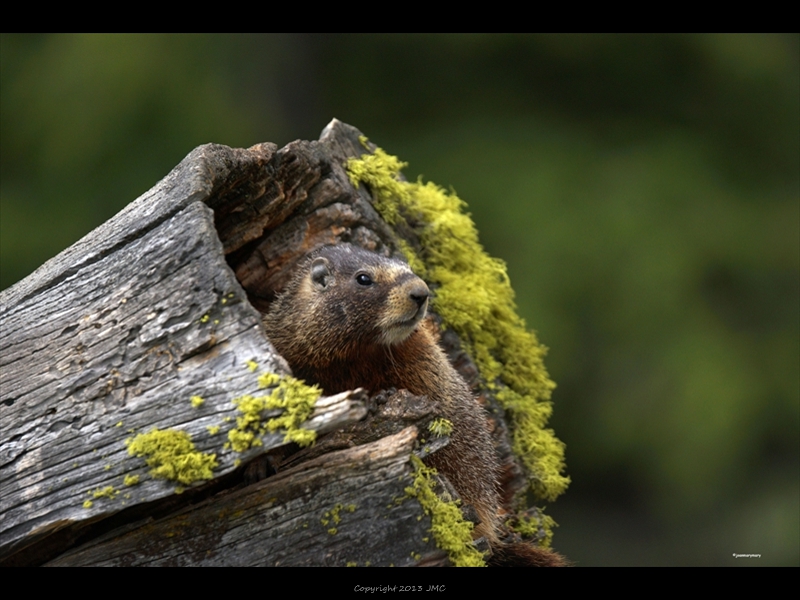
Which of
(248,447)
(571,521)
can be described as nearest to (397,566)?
(248,447)

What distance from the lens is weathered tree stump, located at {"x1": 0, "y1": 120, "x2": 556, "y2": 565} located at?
3.00m

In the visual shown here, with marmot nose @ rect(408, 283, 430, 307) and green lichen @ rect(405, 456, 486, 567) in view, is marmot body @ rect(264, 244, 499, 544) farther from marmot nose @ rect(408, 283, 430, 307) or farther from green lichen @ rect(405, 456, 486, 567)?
green lichen @ rect(405, 456, 486, 567)

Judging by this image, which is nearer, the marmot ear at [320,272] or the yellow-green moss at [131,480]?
the yellow-green moss at [131,480]

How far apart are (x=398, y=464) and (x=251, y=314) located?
31.2 inches

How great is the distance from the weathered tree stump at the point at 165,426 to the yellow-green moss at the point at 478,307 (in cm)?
156

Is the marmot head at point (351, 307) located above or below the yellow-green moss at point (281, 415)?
above

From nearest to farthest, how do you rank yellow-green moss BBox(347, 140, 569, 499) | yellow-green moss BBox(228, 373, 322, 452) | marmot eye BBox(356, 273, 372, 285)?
1. yellow-green moss BBox(228, 373, 322, 452)
2. marmot eye BBox(356, 273, 372, 285)
3. yellow-green moss BBox(347, 140, 569, 499)

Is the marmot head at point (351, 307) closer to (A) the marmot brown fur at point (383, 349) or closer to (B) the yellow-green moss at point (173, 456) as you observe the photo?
(A) the marmot brown fur at point (383, 349)

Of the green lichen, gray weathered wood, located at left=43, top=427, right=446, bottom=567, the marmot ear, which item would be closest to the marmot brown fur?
the marmot ear

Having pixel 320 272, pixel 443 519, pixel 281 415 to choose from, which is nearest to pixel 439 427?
pixel 443 519

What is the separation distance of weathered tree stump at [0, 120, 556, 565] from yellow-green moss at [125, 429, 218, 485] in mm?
19

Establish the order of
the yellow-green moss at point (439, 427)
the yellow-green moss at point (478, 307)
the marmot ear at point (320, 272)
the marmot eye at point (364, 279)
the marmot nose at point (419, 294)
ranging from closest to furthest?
the yellow-green moss at point (439, 427) → the marmot nose at point (419, 294) → the marmot eye at point (364, 279) → the marmot ear at point (320, 272) → the yellow-green moss at point (478, 307)

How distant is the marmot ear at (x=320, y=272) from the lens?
13.9ft

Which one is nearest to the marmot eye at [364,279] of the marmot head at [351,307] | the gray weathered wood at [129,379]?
the marmot head at [351,307]
